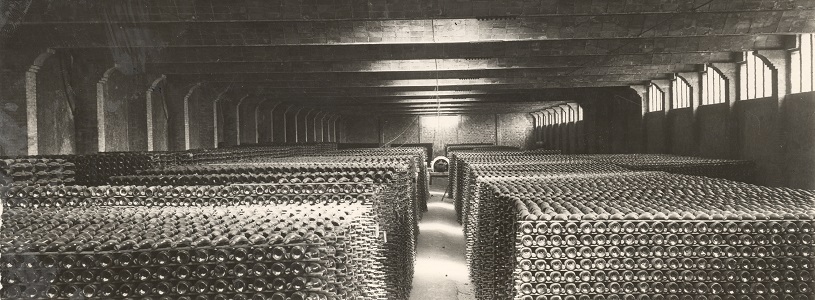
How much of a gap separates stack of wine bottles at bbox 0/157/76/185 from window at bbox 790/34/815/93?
17.5 metres

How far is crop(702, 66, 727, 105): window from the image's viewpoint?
20.8 meters

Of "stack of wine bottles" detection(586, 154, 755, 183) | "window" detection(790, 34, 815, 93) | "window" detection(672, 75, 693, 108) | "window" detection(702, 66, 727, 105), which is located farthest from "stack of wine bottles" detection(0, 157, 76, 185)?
"window" detection(672, 75, 693, 108)

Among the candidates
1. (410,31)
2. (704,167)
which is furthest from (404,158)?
(704,167)

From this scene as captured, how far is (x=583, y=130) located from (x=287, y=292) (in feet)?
109

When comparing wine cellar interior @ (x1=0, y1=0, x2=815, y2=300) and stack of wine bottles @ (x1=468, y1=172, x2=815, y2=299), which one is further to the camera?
stack of wine bottles @ (x1=468, y1=172, x2=815, y2=299)

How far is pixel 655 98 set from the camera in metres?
27.1

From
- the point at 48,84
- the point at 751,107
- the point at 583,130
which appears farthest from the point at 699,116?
the point at 48,84

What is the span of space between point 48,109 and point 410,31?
10.1 m

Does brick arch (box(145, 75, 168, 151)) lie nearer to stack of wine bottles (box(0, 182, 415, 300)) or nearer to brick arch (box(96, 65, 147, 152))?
brick arch (box(96, 65, 147, 152))

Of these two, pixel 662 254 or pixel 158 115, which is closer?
pixel 662 254

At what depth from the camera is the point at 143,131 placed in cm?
2094

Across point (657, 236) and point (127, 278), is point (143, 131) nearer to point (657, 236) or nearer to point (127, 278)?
point (127, 278)

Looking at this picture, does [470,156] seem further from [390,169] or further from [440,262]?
[390,169]

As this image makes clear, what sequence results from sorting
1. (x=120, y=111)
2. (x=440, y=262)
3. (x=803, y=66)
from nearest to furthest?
(x=440, y=262), (x=803, y=66), (x=120, y=111)
